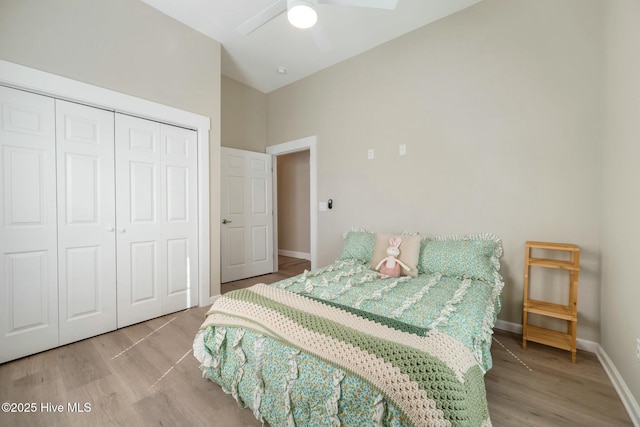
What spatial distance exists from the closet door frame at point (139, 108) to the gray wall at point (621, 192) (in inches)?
131

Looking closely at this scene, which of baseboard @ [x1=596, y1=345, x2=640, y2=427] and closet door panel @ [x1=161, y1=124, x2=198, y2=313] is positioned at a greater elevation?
closet door panel @ [x1=161, y1=124, x2=198, y2=313]

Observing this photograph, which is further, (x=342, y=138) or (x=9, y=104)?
(x=342, y=138)

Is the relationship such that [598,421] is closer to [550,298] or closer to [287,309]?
[550,298]

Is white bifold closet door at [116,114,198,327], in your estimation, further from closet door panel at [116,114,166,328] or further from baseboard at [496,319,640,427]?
baseboard at [496,319,640,427]

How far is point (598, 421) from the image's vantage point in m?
1.32

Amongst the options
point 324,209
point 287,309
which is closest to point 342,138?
point 324,209

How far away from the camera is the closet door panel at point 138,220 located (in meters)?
2.36

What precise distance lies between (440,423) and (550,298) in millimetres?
1960

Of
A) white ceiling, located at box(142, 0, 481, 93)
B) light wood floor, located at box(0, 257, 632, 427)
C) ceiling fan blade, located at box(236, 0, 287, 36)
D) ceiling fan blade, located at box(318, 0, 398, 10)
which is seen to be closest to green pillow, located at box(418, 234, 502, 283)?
light wood floor, located at box(0, 257, 632, 427)

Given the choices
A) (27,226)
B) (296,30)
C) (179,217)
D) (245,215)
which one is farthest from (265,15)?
(245,215)

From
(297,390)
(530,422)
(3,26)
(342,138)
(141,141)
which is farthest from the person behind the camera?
(342,138)

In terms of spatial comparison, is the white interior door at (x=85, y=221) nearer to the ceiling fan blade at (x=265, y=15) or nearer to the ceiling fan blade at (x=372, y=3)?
the ceiling fan blade at (x=265, y=15)

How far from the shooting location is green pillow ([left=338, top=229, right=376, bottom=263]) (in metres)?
2.65

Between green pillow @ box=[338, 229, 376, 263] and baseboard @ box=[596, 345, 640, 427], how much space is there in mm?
1746
